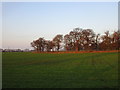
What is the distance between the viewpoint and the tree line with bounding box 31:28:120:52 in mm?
63203

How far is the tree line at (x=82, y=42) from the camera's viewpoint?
63.2 meters

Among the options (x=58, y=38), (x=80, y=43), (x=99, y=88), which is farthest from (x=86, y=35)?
(x=99, y=88)

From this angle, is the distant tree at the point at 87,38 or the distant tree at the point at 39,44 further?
the distant tree at the point at 39,44

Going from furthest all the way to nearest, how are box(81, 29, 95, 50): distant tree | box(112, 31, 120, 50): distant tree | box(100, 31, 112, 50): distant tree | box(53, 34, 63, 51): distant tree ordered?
box(53, 34, 63, 51): distant tree < box(81, 29, 95, 50): distant tree < box(100, 31, 112, 50): distant tree < box(112, 31, 120, 50): distant tree

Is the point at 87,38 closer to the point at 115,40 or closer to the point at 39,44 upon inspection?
the point at 115,40

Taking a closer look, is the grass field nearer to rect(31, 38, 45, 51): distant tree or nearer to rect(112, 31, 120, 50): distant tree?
rect(112, 31, 120, 50): distant tree

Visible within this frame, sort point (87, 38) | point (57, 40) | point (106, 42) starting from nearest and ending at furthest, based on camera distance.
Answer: point (106, 42) < point (87, 38) < point (57, 40)

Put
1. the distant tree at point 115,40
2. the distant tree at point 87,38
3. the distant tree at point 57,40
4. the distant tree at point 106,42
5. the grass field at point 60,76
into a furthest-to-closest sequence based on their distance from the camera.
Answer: the distant tree at point 57,40 → the distant tree at point 87,38 → the distant tree at point 106,42 → the distant tree at point 115,40 → the grass field at point 60,76

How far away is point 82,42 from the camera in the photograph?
2970 inches

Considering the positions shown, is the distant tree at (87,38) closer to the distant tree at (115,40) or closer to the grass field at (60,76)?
the distant tree at (115,40)

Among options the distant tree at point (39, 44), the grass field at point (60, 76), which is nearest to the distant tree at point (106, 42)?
the distant tree at point (39, 44)

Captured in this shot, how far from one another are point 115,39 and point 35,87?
5846cm

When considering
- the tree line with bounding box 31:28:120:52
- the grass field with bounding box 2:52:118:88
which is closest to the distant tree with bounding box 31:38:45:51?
the tree line with bounding box 31:28:120:52

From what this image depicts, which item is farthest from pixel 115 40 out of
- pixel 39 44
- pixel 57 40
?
pixel 39 44
